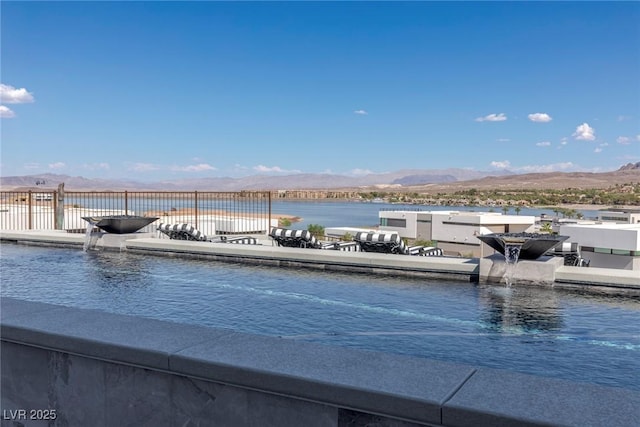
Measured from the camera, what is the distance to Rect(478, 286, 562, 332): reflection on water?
18.7 ft

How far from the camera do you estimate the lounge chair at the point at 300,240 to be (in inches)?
454

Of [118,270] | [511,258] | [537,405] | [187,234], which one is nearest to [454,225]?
[187,234]

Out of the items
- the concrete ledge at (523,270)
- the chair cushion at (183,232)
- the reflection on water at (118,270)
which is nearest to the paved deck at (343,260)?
the concrete ledge at (523,270)

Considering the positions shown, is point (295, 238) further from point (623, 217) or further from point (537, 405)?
point (623, 217)

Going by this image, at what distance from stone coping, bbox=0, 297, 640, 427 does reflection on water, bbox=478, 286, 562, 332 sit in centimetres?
344

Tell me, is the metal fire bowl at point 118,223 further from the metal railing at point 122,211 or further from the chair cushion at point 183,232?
the metal railing at point 122,211

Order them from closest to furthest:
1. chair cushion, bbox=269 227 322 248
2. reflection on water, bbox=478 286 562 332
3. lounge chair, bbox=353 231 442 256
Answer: reflection on water, bbox=478 286 562 332 < lounge chair, bbox=353 231 442 256 < chair cushion, bbox=269 227 322 248

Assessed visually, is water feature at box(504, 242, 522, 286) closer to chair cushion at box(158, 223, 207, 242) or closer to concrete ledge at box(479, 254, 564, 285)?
concrete ledge at box(479, 254, 564, 285)

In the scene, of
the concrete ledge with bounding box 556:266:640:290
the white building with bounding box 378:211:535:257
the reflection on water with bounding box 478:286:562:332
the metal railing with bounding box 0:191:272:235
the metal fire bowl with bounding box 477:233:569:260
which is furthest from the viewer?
the white building with bounding box 378:211:535:257

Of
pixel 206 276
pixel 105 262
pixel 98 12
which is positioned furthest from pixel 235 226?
pixel 98 12

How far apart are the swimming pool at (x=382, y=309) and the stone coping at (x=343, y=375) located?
6.72 ft

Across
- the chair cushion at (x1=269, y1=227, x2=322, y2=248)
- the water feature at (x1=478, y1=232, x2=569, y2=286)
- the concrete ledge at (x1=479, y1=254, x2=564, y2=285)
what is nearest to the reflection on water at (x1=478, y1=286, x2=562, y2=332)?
the concrete ledge at (x1=479, y1=254, x2=564, y2=285)

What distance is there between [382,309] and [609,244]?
20442 mm

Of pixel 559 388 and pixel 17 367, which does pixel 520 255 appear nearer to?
pixel 559 388
